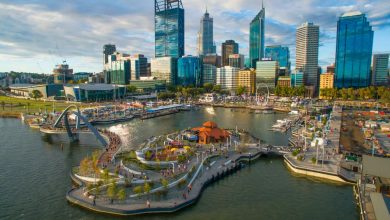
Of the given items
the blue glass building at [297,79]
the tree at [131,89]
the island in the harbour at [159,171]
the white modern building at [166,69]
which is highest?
the white modern building at [166,69]

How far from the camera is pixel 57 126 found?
5616 cm

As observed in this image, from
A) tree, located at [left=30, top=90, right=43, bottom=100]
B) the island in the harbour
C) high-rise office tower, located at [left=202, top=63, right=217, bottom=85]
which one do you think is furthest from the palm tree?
high-rise office tower, located at [left=202, top=63, right=217, bottom=85]

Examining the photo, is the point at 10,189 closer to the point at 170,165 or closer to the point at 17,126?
the point at 170,165

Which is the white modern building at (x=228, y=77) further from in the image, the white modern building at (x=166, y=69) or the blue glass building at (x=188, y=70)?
the white modern building at (x=166, y=69)

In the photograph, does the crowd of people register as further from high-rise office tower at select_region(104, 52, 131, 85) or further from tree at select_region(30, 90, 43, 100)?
high-rise office tower at select_region(104, 52, 131, 85)

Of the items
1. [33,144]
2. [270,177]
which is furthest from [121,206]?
[33,144]

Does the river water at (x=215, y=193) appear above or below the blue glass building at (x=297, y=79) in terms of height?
below

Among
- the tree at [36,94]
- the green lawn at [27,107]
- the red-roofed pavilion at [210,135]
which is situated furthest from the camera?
the tree at [36,94]

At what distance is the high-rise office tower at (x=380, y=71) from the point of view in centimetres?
15412

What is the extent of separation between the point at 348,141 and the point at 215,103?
2793 inches

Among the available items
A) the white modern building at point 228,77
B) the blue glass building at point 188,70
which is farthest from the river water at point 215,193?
the white modern building at point 228,77

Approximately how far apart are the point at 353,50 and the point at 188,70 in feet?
276

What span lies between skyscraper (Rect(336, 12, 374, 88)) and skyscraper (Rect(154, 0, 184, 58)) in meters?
88.0

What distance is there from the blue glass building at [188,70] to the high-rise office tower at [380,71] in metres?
94.4
